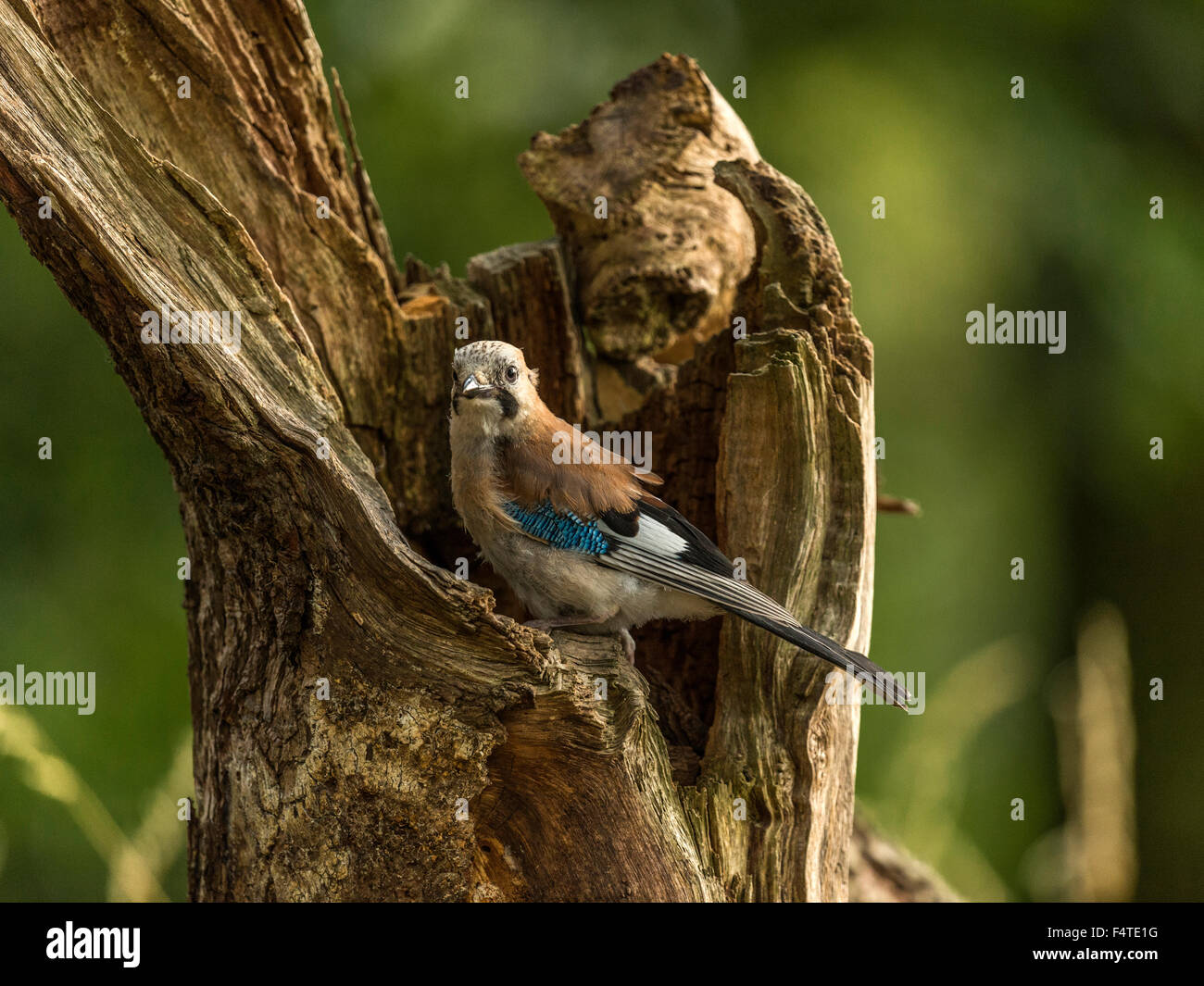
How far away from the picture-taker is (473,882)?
9.84 feet

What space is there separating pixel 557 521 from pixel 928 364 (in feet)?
15.3

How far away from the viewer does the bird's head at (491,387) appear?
3389 millimetres

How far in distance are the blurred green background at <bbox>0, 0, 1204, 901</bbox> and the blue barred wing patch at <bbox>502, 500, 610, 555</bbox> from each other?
2.06m

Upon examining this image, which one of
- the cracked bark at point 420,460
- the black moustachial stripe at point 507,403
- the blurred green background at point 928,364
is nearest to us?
→ the cracked bark at point 420,460

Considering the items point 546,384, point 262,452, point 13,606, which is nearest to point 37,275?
point 13,606

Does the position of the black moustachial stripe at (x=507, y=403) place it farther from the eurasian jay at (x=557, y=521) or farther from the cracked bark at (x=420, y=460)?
the cracked bark at (x=420, y=460)

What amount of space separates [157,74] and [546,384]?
1.74m

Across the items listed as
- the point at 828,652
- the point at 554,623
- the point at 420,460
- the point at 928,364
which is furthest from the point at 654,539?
A: the point at 928,364

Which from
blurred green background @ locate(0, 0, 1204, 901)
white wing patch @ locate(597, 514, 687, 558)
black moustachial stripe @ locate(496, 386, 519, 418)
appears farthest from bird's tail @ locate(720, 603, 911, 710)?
blurred green background @ locate(0, 0, 1204, 901)

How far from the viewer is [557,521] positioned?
340 centimetres

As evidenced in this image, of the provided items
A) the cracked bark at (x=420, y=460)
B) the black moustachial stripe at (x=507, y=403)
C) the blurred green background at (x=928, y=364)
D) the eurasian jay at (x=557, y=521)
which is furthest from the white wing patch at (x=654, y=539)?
the blurred green background at (x=928, y=364)

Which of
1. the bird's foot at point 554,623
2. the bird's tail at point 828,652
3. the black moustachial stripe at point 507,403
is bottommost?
the bird's tail at point 828,652

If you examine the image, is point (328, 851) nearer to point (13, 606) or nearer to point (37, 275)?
point (13, 606)

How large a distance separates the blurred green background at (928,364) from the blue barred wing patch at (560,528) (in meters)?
2.06
